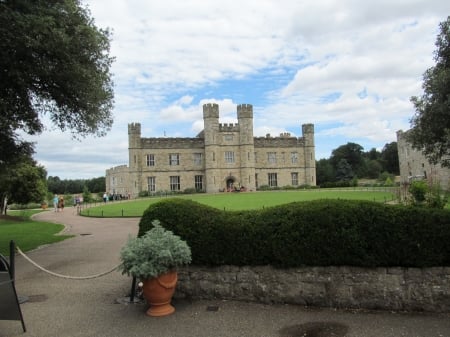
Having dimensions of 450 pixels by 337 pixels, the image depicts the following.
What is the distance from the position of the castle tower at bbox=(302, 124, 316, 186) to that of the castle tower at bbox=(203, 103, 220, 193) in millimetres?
15891

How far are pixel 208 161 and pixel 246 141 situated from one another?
6934mm

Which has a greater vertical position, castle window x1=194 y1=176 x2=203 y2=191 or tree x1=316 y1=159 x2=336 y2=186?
tree x1=316 y1=159 x2=336 y2=186

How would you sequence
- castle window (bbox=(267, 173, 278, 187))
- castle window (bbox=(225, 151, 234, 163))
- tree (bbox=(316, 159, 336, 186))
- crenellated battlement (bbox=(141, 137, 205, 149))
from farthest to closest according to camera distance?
tree (bbox=(316, 159, 336, 186))
castle window (bbox=(267, 173, 278, 187))
castle window (bbox=(225, 151, 234, 163))
crenellated battlement (bbox=(141, 137, 205, 149))

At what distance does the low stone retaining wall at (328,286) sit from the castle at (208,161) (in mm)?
51408

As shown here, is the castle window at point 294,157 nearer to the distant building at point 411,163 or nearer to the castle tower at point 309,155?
the castle tower at point 309,155

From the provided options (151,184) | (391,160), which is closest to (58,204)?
(151,184)

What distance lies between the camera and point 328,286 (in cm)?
575

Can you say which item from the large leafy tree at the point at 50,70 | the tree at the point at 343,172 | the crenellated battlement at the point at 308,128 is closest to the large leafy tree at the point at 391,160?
the tree at the point at 343,172

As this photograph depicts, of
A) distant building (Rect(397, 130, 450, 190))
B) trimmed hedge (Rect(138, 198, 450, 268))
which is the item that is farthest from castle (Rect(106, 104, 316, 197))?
trimmed hedge (Rect(138, 198, 450, 268))

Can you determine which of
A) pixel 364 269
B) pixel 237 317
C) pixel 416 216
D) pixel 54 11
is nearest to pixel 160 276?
pixel 237 317

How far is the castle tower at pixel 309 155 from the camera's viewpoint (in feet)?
209

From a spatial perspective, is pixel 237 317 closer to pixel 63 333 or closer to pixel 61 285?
pixel 63 333

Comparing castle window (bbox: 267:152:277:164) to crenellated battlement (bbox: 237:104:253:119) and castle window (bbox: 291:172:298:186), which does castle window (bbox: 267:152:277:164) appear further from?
crenellated battlement (bbox: 237:104:253:119)

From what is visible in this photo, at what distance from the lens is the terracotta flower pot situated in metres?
5.41
